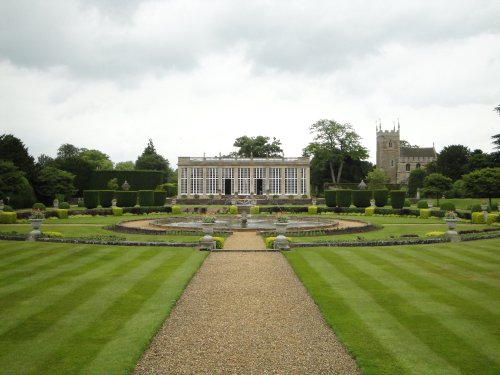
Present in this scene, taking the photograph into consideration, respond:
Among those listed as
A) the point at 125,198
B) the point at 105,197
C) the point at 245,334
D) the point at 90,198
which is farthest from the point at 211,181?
the point at 245,334

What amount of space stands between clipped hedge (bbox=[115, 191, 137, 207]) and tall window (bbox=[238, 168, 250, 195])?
79.7 feet

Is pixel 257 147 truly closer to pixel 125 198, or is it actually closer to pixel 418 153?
pixel 418 153

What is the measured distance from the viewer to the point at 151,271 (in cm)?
1425

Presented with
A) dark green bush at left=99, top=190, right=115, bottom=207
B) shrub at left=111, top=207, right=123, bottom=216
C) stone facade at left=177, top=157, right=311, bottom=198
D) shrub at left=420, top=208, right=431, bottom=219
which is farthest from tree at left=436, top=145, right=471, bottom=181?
shrub at left=111, top=207, right=123, bottom=216

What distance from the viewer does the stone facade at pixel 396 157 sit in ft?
311

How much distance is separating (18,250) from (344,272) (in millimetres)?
12282

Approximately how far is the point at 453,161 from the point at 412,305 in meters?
66.2

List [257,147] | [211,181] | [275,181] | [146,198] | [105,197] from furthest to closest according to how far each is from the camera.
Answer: [257,147] → [275,181] → [211,181] → [146,198] → [105,197]

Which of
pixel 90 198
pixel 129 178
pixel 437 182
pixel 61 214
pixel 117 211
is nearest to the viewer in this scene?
pixel 61 214

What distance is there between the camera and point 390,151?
9588cm

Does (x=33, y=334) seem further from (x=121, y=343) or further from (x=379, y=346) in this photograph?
(x=379, y=346)

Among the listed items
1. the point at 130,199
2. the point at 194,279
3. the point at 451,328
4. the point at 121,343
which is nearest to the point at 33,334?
the point at 121,343

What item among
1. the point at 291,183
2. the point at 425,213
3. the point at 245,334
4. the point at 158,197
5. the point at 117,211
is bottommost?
the point at 245,334

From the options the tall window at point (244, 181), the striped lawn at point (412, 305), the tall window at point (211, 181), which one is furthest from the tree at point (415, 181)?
the striped lawn at point (412, 305)
